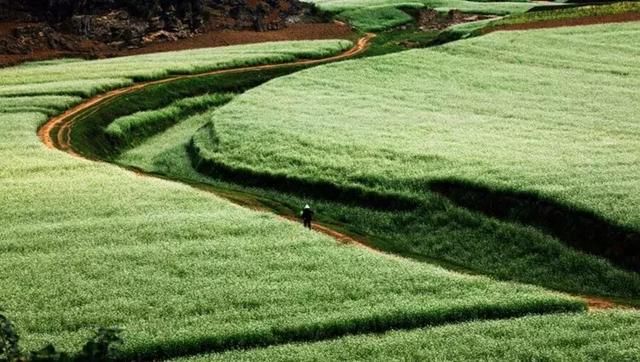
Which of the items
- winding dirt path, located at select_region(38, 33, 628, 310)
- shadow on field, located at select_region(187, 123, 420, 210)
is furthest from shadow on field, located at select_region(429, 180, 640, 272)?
winding dirt path, located at select_region(38, 33, 628, 310)

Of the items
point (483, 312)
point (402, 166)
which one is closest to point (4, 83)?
point (402, 166)

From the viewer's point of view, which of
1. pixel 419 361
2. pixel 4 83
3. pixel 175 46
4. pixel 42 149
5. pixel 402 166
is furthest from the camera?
pixel 175 46

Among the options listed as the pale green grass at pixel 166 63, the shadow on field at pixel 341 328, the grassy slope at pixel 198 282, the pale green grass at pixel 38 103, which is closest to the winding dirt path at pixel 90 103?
the pale green grass at pixel 38 103

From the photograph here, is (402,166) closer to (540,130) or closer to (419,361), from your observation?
(540,130)

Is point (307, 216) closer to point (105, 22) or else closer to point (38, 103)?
point (38, 103)

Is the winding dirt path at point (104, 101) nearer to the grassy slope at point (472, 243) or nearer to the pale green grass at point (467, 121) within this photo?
the grassy slope at point (472, 243)
